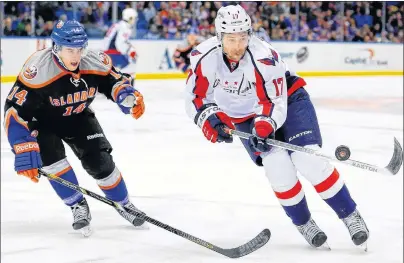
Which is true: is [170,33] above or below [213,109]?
below

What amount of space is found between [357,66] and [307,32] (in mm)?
1139

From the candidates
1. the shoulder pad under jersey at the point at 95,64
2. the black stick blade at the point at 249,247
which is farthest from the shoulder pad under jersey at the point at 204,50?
the black stick blade at the point at 249,247

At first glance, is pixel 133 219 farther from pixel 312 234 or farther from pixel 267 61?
pixel 267 61

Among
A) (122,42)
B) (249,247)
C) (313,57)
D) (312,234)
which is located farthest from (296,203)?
(313,57)

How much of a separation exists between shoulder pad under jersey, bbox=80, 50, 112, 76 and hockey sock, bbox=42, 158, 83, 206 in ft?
1.46

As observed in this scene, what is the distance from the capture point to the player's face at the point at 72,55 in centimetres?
294

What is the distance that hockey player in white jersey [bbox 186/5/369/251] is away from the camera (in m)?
2.82

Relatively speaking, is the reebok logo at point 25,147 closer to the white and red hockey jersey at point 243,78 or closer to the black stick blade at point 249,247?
the white and red hockey jersey at point 243,78

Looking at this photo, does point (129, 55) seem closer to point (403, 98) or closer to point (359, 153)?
point (403, 98)

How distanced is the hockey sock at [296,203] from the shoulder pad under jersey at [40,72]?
0.97 meters

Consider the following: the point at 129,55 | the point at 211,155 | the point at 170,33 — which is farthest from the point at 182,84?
the point at 211,155

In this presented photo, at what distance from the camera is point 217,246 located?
3297mm

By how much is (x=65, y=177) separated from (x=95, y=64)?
20.7 inches

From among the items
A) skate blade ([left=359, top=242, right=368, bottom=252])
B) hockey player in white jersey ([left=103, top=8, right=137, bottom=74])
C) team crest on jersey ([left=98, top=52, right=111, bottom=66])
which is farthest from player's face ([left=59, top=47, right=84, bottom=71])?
hockey player in white jersey ([left=103, top=8, right=137, bottom=74])
